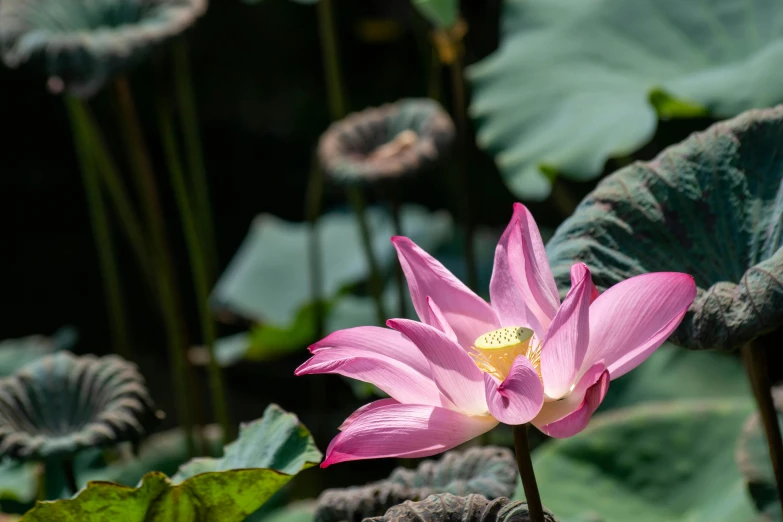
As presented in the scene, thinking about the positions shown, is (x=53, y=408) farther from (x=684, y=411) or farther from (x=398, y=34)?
(x=398, y=34)

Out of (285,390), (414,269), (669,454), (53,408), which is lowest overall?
(285,390)

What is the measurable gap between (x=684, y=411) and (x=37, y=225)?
2.25m

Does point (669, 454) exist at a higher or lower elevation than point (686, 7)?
lower

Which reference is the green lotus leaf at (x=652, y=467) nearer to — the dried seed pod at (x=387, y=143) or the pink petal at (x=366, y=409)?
the dried seed pod at (x=387, y=143)

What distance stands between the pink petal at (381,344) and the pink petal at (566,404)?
0.22 feet

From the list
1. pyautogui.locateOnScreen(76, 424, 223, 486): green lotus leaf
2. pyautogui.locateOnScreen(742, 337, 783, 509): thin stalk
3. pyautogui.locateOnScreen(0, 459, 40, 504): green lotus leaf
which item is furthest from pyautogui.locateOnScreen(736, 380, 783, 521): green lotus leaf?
pyautogui.locateOnScreen(0, 459, 40, 504): green lotus leaf

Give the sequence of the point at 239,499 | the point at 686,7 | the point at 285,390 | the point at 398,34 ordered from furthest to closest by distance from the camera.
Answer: the point at 398,34 → the point at 285,390 → the point at 686,7 → the point at 239,499

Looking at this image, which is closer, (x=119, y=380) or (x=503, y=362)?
(x=503, y=362)

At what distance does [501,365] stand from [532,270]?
0.06 meters

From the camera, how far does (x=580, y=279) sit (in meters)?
0.51

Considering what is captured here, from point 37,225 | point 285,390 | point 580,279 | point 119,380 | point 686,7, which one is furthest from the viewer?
point 37,225

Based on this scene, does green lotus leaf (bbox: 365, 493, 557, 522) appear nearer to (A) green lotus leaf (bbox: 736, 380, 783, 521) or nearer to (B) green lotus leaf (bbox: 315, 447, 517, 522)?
(B) green lotus leaf (bbox: 315, 447, 517, 522)

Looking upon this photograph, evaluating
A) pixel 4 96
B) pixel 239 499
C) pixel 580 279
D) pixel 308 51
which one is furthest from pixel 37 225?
pixel 580 279

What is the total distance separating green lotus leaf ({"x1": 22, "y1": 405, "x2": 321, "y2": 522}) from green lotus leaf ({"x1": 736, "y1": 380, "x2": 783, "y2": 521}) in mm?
454
